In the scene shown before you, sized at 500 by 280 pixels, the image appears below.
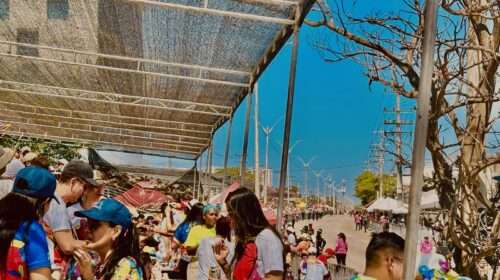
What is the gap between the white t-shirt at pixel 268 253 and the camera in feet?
11.3

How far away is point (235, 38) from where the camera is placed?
9.54 m

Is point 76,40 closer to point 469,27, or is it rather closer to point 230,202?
point 469,27

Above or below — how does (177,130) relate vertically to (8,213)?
above

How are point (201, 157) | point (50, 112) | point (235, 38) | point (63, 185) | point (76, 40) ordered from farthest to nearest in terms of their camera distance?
1. point (201, 157)
2. point (50, 112)
3. point (76, 40)
4. point (235, 38)
5. point (63, 185)

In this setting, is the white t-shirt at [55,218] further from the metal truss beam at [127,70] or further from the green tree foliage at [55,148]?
the green tree foliage at [55,148]

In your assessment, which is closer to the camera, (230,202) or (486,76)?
(230,202)

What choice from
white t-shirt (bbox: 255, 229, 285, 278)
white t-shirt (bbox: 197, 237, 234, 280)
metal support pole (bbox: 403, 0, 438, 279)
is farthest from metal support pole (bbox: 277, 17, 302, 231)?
metal support pole (bbox: 403, 0, 438, 279)

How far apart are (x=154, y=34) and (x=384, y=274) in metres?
8.01

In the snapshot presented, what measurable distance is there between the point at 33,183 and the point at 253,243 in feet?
4.14

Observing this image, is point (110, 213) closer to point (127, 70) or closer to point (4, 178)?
point (4, 178)

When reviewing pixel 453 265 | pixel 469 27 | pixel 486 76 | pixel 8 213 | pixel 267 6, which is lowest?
pixel 453 265

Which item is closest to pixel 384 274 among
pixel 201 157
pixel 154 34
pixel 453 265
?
Result: pixel 453 265

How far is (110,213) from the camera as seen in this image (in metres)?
2.84

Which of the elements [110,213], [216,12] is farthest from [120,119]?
[110,213]
